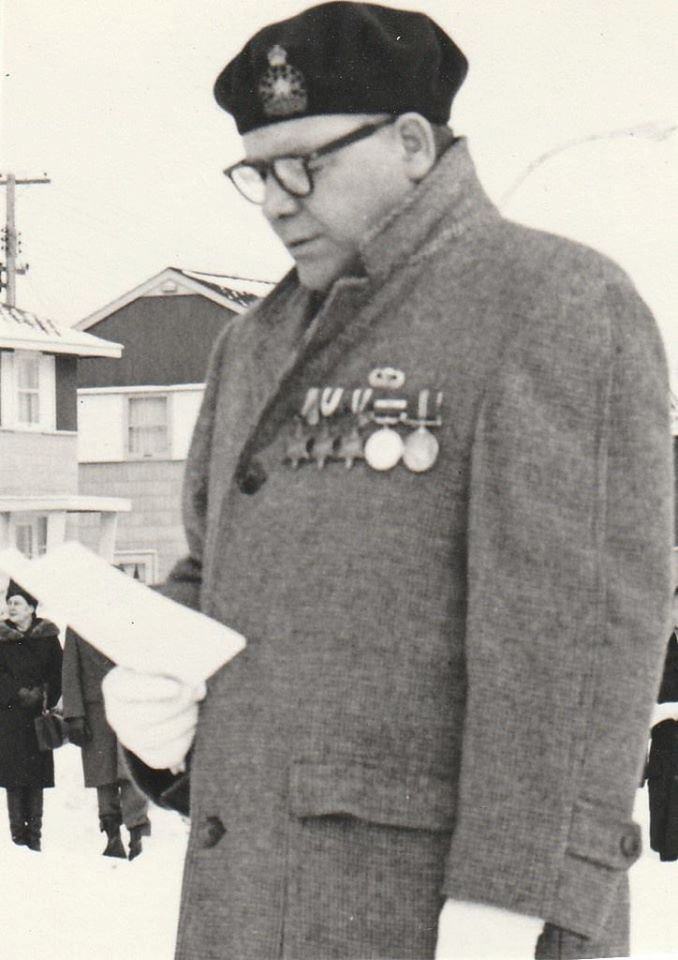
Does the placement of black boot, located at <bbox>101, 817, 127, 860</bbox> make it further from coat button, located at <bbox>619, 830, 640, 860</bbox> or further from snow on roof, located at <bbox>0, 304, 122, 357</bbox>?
coat button, located at <bbox>619, 830, 640, 860</bbox>

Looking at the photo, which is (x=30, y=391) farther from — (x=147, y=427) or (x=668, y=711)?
(x=668, y=711)

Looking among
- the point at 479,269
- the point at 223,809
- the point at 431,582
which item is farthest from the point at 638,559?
the point at 223,809

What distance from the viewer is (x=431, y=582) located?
1.01 meters

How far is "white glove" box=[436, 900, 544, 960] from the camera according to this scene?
0.93 meters

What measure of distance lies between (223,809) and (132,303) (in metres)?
1.63

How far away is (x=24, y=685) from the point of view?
13.6 ft

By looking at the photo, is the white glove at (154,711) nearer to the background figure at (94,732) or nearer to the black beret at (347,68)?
the black beret at (347,68)

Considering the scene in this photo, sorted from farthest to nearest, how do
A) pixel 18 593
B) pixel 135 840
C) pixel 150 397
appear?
pixel 18 593 → pixel 135 840 → pixel 150 397

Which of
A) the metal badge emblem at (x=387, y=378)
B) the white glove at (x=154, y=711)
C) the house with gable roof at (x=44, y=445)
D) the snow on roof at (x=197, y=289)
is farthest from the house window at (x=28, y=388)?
the metal badge emblem at (x=387, y=378)

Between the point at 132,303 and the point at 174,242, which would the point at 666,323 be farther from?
the point at 132,303

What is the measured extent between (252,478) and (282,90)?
31 centimetres

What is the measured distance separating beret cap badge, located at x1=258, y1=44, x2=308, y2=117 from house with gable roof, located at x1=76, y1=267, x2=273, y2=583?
583 mm

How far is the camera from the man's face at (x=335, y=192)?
3.67ft

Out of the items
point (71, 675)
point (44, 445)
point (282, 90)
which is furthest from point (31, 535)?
point (71, 675)
